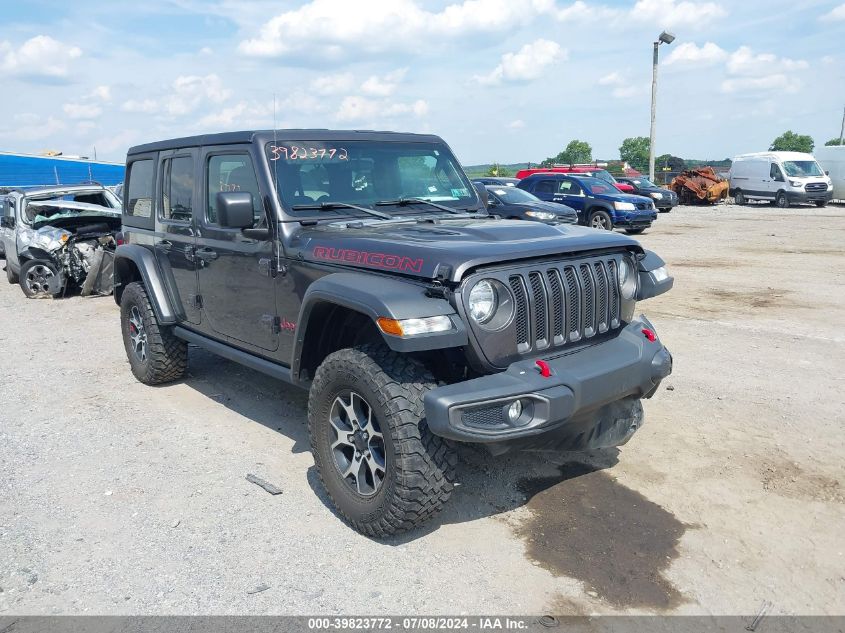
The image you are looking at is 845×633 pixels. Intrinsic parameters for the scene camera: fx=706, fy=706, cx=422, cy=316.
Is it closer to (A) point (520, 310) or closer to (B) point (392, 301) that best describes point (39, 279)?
(B) point (392, 301)

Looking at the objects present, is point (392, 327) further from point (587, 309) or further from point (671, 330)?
point (671, 330)

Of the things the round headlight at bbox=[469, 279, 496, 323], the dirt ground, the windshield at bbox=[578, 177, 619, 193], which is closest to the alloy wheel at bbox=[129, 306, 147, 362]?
the dirt ground

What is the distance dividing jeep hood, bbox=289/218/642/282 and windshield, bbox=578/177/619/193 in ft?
49.1

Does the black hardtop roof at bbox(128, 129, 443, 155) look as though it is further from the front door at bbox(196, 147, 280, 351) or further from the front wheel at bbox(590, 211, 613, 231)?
the front wheel at bbox(590, 211, 613, 231)

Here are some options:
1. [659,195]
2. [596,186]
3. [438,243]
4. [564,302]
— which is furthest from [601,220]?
[438,243]

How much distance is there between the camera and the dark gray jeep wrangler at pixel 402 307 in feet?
10.6

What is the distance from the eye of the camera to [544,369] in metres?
3.26

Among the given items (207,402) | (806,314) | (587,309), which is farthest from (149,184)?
(806,314)

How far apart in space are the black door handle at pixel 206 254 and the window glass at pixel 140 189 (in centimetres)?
108

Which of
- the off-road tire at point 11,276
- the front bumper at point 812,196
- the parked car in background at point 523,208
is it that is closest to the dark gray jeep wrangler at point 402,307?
the off-road tire at point 11,276

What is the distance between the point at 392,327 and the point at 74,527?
2.15 m

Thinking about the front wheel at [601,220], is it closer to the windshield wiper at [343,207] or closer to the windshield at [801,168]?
the windshield at [801,168]

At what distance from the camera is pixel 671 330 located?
7766 millimetres

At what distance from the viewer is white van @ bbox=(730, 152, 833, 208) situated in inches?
1067
